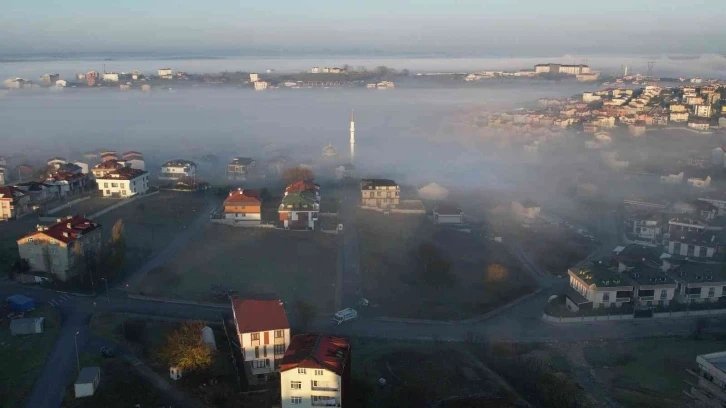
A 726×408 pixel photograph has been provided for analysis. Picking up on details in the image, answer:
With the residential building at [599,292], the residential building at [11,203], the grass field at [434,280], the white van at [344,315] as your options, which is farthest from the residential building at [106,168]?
the residential building at [599,292]

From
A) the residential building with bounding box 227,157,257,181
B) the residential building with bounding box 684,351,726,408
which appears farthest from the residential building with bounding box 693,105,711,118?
the residential building with bounding box 684,351,726,408

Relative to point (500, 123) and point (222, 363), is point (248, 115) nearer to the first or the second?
point (500, 123)

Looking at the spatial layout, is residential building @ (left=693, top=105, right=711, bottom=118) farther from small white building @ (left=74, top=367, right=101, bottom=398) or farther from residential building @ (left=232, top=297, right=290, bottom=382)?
small white building @ (left=74, top=367, right=101, bottom=398)

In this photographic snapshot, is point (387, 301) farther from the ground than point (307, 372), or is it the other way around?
point (307, 372)

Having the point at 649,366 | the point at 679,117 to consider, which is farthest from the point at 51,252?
the point at 679,117

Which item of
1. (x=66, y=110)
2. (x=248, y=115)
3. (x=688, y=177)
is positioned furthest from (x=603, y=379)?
(x=66, y=110)
